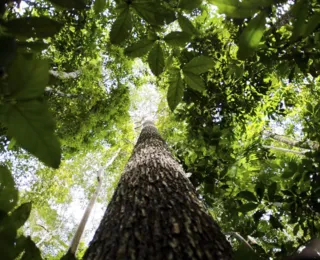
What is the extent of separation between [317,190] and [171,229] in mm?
905

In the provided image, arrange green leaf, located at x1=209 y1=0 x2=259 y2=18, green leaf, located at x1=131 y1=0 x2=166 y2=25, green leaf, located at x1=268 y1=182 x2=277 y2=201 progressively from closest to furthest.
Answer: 1. green leaf, located at x1=209 y1=0 x2=259 y2=18
2. green leaf, located at x1=131 y1=0 x2=166 y2=25
3. green leaf, located at x1=268 y1=182 x2=277 y2=201

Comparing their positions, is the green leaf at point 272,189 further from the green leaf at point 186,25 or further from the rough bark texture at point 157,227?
the green leaf at point 186,25

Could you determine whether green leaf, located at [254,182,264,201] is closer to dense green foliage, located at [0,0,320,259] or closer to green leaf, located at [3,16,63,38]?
dense green foliage, located at [0,0,320,259]

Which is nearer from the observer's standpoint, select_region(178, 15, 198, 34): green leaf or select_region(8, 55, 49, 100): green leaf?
select_region(8, 55, 49, 100): green leaf

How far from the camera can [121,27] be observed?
3.09 feet

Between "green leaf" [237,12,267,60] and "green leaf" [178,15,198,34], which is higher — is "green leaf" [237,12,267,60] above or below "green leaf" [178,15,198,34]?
below

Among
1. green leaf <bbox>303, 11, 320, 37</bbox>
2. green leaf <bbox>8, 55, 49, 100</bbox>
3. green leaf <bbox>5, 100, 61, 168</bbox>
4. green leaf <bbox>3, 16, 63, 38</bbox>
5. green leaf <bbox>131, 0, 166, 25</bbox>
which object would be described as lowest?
green leaf <bbox>5, 100, 61, 168</bbox>

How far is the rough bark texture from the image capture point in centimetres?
127

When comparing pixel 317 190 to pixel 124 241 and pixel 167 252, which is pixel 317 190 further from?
pixel 124 241

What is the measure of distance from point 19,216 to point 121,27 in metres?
0.72

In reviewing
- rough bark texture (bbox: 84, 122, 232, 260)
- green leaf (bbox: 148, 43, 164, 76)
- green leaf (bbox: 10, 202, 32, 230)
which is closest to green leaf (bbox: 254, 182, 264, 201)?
rough bark texture (bbox: 84, 122, 232, 260)

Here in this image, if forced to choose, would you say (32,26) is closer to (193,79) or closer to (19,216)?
(19,216)

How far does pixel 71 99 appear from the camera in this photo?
258 inches

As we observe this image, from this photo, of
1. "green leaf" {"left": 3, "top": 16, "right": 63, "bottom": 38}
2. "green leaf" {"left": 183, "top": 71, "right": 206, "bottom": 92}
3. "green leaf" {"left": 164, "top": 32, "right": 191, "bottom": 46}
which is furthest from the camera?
"green leaf" {"left": 183, "top": 71, "right": 206, "bottom": 92}
